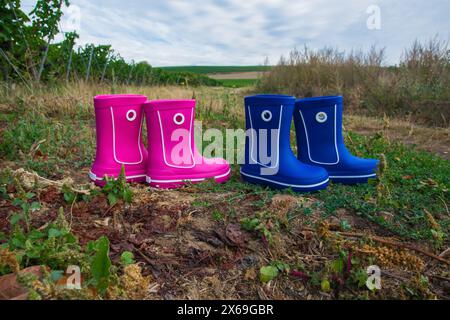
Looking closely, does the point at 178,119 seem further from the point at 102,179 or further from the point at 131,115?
the point at 102,179

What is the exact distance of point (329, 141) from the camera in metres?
2.29

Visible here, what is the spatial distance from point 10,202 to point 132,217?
623mm

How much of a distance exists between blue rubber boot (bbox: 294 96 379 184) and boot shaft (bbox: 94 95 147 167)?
3.30 feet

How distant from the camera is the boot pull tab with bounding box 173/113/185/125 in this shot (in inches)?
83.1

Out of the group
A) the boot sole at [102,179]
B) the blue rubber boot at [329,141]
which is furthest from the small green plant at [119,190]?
the blue rubber boot at [329,141]

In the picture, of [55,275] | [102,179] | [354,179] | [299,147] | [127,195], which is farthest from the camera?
[299,147]

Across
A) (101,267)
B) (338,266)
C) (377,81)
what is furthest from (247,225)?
(377,81)

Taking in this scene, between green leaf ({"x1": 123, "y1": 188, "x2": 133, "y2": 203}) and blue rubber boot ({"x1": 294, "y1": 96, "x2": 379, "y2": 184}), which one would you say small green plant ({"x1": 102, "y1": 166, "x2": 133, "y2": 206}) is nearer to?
green leaf ({"x1": 123, "y1": 188, "x2": 133, "y2": 203})

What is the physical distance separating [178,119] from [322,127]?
2.87 ft

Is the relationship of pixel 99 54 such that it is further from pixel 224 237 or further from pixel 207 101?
pixel 224 237

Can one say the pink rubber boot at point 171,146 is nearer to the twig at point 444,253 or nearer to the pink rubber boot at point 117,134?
the pink rubber boot at point 117,134

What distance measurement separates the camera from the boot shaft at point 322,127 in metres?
2.28
